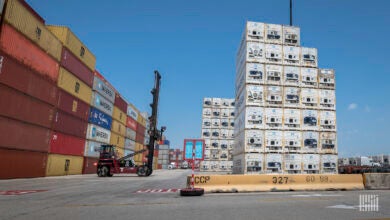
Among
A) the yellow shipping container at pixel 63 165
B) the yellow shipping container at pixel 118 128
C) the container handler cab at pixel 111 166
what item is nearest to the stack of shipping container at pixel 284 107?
the container handler cab at pixel 111 166

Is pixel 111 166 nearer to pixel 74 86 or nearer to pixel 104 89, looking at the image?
pixel 74 86

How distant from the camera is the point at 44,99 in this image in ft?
74.5

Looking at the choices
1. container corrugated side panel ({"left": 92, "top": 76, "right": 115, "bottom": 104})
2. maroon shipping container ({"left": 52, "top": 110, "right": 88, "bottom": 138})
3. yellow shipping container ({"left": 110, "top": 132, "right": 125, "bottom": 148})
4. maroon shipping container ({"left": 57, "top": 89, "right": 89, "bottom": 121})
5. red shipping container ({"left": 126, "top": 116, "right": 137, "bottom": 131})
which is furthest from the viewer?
red shipping container ({"left": 126, "top": 116, "right": 137, "bottom": 131})

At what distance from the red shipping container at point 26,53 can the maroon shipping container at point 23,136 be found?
14.5 ft

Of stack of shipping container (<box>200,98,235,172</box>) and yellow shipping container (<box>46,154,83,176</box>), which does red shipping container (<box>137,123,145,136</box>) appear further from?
yellow shipping container (<box>46,154,83,176</box>)

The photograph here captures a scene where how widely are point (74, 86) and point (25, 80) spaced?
8792mm

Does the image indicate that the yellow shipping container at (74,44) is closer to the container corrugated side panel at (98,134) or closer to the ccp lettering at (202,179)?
the container corrugated side panel at (98,134)

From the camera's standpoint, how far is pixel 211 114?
201 feet

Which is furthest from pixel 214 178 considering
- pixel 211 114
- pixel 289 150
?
pixel 211 114

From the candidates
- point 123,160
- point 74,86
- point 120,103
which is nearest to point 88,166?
point 123,160

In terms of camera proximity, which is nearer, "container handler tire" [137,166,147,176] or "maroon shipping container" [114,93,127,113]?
"container handler tire" [137,166,147,176]

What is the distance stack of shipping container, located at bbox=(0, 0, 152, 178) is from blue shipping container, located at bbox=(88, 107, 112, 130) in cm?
13

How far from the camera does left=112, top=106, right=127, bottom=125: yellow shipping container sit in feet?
143

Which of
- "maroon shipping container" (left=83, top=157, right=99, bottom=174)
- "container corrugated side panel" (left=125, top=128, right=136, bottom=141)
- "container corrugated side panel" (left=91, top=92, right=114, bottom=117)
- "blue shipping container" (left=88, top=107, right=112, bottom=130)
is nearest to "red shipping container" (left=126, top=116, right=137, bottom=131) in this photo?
"container corrugated side panel" (left=125, top=128, right=136, bottom=141)
